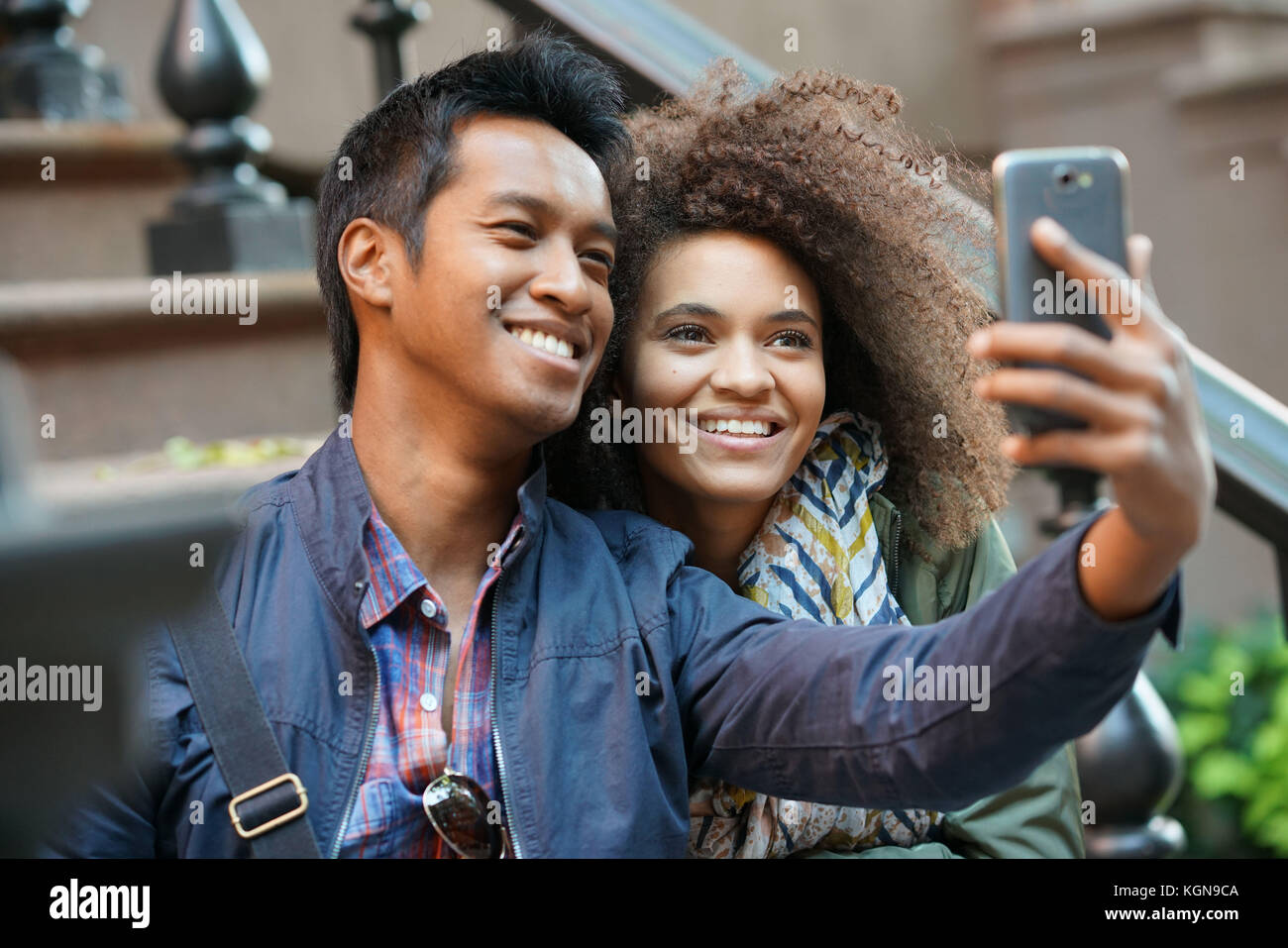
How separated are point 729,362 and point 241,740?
0.94 meters

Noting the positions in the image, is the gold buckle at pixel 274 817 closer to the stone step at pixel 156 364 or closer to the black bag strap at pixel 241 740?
the black bag strap at pixel 241 740

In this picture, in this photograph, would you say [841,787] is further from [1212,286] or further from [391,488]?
[1212,286]

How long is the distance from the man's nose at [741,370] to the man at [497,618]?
21 cm

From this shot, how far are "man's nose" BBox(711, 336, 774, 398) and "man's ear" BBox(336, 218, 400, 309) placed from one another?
20.9 inches

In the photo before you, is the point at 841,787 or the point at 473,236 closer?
the point at 841,787

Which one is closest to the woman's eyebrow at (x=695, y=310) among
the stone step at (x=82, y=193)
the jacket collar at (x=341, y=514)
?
the jacket collar at (x=341, y=514)

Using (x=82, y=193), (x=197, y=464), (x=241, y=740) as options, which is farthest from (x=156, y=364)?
(x=241, y=740)

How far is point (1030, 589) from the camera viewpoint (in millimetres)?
1600

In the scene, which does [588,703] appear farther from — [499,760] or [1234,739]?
[1234,739]

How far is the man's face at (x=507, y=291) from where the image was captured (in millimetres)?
2021

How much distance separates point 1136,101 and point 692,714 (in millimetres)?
4192

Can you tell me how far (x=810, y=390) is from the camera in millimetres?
2273

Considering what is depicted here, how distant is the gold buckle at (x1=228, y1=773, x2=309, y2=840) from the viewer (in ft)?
6.01
